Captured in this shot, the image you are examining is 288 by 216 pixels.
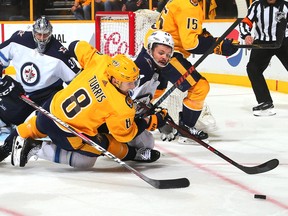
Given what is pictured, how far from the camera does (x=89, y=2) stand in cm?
841

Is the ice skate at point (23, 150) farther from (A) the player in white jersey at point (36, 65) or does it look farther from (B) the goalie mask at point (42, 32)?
(B) the goalie mask at point (42, 32)

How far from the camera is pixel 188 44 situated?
371 cm

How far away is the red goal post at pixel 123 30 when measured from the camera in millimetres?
5711

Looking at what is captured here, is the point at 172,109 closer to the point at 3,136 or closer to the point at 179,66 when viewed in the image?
the point at 179,66

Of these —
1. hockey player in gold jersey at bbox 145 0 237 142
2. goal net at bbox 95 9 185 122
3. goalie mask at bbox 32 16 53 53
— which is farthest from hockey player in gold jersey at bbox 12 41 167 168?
goal net at bbox 95 9 185 122

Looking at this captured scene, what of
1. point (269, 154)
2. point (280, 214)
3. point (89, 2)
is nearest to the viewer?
point (280, 214)

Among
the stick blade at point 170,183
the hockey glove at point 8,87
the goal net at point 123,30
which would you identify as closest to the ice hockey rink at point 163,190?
the stick blade at point 170,183

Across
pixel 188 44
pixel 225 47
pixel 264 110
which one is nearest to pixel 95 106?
pixel 188 44

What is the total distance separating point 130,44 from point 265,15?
1.24m

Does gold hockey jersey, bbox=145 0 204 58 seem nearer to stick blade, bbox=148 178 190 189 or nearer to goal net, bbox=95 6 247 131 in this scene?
stick blade, bbox=148 178 190 189

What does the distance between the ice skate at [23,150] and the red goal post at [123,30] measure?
266cm

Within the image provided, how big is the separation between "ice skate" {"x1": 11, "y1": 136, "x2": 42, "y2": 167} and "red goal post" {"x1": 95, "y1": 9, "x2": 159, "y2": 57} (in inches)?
105

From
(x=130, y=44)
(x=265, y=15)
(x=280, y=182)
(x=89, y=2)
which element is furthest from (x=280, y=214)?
(x=89, y=2)

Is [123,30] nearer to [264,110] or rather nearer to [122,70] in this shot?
[264,110]
